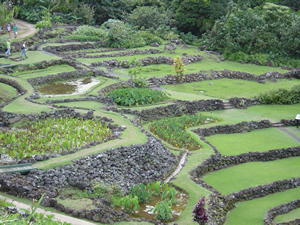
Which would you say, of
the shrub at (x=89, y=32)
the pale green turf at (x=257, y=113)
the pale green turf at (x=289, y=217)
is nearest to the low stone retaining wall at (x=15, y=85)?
the pale green turf at (x=257, y=113)

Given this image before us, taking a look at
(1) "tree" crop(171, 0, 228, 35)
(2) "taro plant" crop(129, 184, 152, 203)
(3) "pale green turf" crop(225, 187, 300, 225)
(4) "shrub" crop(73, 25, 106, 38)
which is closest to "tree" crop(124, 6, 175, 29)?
(1) "tree" crop(171, 0, 228, 35)

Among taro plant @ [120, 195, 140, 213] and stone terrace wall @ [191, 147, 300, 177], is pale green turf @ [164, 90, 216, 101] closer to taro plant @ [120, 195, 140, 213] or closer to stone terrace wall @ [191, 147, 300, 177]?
stone terrace wall @ [191, 147, 300, 177]

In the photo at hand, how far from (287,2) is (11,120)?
48.3m

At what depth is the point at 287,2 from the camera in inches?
2158

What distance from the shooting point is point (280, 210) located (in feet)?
48.9

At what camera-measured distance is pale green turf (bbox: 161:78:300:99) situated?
31.7m

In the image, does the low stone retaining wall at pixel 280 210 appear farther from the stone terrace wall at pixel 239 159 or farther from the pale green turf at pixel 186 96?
the pale green turf at pixel 186 96

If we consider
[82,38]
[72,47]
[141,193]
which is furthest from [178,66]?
[141,193]

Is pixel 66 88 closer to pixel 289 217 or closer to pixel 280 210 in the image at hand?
pixel 280 210

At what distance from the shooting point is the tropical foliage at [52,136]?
15.8 metres

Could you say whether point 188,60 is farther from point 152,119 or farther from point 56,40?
point 152,119

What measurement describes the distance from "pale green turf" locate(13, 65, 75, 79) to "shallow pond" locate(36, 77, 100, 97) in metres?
2.04

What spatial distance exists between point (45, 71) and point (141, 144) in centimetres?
1728

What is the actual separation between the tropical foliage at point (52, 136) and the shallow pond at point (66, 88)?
728cm
